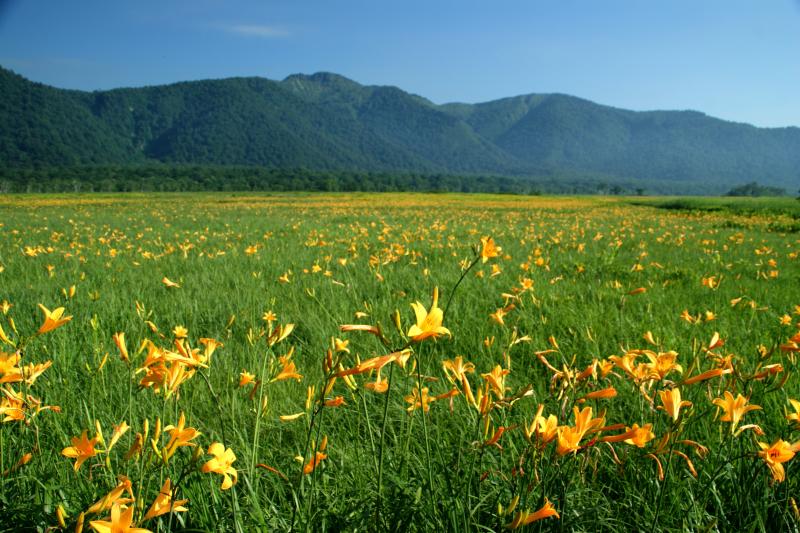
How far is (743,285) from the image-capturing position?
4.37 m

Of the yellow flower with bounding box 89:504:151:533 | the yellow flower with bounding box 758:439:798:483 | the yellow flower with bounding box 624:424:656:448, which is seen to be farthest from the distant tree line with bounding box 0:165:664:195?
the yellow flower with bounding box 89:504:151:533

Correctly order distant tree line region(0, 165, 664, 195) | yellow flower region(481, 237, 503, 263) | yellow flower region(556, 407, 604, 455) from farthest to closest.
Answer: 1. distant tree line region(0, 165, 664, 195)
2. yellow flower region(481, 237, 503, 263)
3. yellow flower region(556, 407, 604, 455)

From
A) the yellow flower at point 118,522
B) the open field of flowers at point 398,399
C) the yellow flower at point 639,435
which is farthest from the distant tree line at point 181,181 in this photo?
the yellow flower at point 118,522

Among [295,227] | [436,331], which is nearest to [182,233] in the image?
[295,227]

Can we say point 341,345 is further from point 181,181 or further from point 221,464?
point 181,181

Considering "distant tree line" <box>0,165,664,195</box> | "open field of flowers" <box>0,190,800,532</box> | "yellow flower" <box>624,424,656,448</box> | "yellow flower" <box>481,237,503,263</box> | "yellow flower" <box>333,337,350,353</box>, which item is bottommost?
"open field of flowers" <box>0,190,800,532</box>

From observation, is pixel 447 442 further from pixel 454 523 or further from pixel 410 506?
pixel 454 523

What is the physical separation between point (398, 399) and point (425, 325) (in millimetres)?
1334

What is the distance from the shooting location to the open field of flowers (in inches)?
39.7

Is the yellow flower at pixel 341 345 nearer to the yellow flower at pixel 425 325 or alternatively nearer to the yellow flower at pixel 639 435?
the yellow flower at pixel 425 325

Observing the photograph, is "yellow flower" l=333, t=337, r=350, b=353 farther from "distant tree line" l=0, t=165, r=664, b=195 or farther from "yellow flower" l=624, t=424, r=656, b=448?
"distant tree line" l=0, t=165, r=664, b=195

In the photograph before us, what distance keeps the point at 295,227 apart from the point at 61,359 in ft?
29.7

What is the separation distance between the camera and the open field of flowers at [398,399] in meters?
1.01

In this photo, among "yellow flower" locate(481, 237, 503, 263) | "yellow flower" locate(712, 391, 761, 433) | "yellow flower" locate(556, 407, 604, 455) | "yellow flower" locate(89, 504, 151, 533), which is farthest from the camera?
"yellow flower" locate(481, 237, 503, 263)
